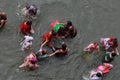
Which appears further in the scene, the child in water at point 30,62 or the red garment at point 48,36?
the red garment at point 48,36

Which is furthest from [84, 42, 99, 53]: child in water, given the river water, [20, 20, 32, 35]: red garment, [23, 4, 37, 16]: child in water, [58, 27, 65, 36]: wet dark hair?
[23, 4, 37, 16]: child in water

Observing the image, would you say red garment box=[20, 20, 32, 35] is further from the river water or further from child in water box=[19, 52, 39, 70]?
child in water box=[19, 52, 39, 70]

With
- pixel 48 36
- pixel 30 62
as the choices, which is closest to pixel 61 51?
pixel 48 36

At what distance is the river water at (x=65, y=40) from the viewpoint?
49.1 feet

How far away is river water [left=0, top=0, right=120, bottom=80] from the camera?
1497cm

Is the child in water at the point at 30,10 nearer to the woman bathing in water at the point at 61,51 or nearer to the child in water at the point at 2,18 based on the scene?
the child in water at the point at 2,18

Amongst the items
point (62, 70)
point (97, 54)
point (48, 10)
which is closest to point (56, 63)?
point (62, 70)

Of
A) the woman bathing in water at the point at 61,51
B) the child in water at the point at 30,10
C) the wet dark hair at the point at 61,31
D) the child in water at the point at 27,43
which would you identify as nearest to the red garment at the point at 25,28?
the child in water at the point at 27,43

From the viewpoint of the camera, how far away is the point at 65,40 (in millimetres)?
16406

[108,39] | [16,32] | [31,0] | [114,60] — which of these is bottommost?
[114,60]

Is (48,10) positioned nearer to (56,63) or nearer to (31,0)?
(31,0)

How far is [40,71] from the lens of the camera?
1494cm

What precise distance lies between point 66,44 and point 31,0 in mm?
3261

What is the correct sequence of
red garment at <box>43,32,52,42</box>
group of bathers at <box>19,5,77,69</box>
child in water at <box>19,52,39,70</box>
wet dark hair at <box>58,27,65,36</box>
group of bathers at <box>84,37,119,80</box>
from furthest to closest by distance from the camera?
wet dark hair at <box>58,27,65,36</box>
red garment at <box>43,32,52,42</box>
group of bathers at <box>84,37,119,80</box>
group of bathers at <box>19,5,77,69</box>
child in water at <box>19,52,39,70</box>
